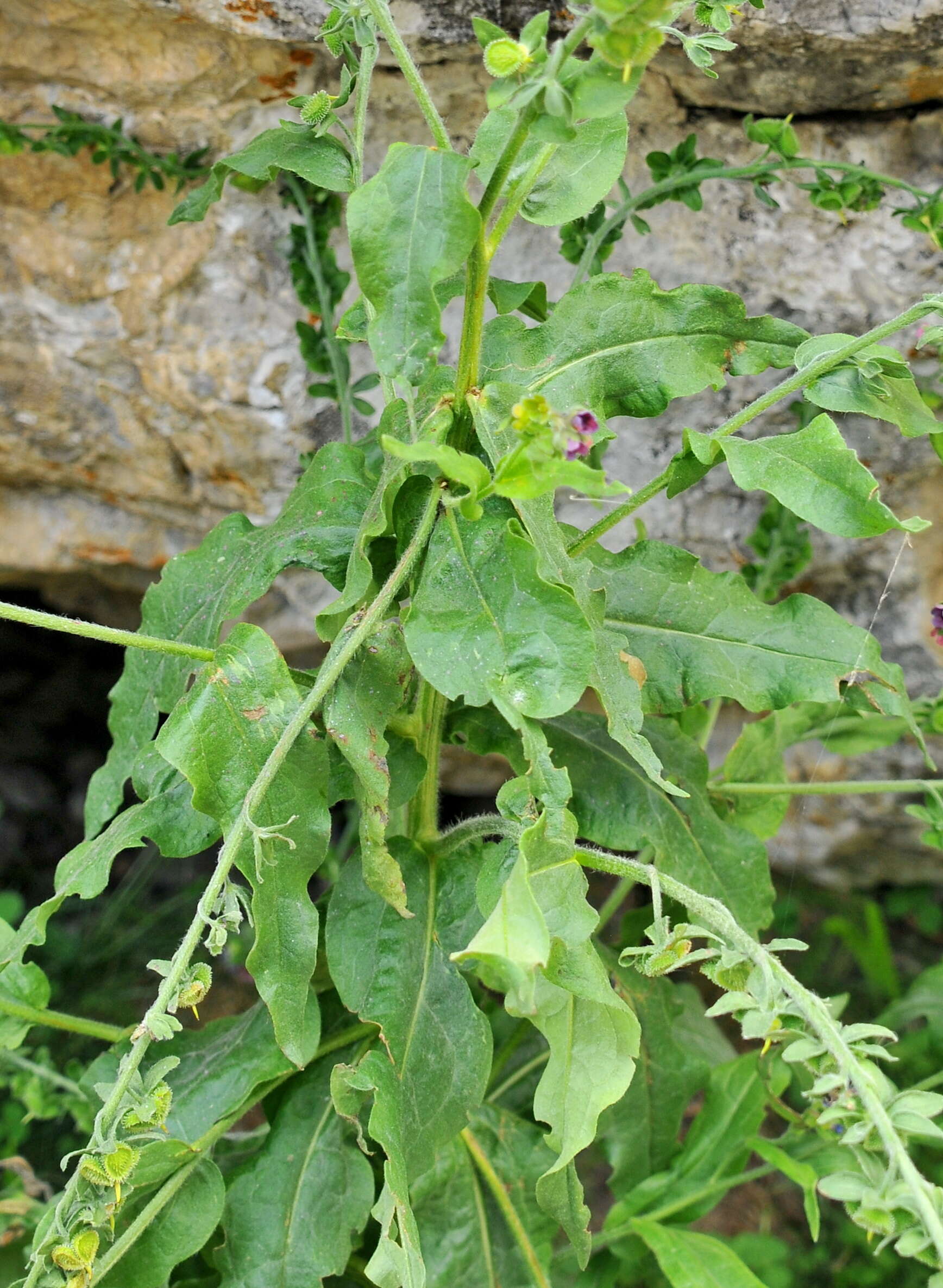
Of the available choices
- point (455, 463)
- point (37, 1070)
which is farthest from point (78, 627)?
point (37, 1070)

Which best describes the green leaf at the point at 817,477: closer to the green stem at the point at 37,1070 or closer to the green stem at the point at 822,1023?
the green stem at the point at 822,1023

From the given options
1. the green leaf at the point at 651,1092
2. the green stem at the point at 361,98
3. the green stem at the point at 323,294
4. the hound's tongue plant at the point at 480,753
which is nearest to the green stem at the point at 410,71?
the hound's tongue plant at the point at 480,753

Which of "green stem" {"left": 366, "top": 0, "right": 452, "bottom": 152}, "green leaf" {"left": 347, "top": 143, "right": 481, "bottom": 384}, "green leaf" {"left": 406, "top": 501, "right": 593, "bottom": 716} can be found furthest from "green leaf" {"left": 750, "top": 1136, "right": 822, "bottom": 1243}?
"green stem" {"left": 366, "top": 0, "right": 452, "bottom": 152}

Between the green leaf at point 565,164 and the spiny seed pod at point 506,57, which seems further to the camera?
the green leaf at point 565,164

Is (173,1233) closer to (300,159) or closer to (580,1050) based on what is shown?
(580,1050)

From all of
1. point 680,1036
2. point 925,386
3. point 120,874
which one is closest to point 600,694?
point 925,386

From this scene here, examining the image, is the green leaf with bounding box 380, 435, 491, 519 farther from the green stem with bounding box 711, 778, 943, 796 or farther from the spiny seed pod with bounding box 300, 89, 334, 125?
the green stem with bounding box 711, 778, 943, 796
